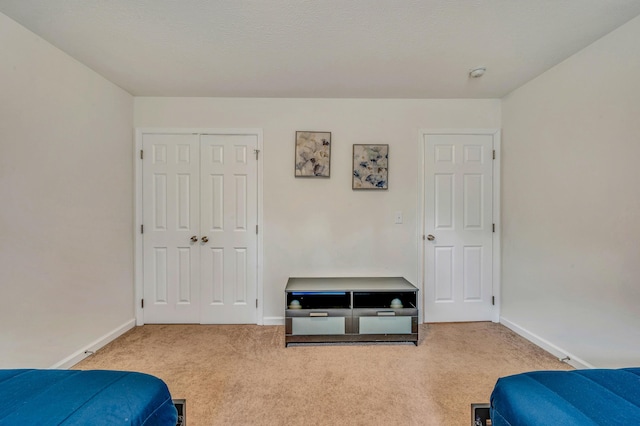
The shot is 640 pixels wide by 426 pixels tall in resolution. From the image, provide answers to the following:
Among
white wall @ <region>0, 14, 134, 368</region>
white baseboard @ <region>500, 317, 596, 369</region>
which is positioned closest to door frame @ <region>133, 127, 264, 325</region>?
white wall @ <region>0, 14, 134, 368</region>

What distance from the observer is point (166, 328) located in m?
2.73

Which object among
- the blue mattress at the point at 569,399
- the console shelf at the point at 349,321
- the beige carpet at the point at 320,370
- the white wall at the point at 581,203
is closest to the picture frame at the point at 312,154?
the console shelf at the point at 349,321

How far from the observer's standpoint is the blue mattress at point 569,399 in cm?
84

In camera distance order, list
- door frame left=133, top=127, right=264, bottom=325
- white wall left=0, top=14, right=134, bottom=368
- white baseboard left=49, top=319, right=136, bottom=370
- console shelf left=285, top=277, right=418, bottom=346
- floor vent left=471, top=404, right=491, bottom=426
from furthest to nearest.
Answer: door frame left=133, top=127, right=264, bottom=325 < console shelf left=285, top=277, right=418, bottom=346 < white baseboard left=49, top=319, right=136, bottom=370 < white wall left=0, top=14, right=134, bottom=368 < floor vent left=471, top=404, right=491, bottom=426

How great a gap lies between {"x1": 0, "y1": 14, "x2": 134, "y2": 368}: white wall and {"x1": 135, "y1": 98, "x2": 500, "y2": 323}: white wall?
778mm

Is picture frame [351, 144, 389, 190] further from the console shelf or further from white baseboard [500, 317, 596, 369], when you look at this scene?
white baseboard [500, 317, 596, 369]

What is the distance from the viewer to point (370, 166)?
2832 millimetres

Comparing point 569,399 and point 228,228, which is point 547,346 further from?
point 228,228

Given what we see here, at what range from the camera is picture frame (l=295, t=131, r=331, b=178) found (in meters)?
2.81

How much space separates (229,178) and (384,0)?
203 cm

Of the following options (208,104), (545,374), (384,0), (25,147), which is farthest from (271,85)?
(545,374)

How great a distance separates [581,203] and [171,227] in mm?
3595

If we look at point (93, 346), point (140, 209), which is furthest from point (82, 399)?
point (140, 209)

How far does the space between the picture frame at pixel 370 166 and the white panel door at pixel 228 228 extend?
106 cm
